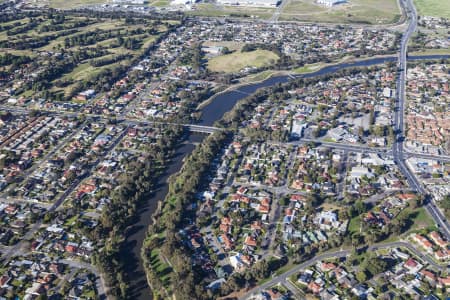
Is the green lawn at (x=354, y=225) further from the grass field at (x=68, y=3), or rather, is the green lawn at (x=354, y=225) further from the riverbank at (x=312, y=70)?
the grass field at (x=68, y=3)

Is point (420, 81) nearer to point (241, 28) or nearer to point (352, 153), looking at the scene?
point (352, 153)

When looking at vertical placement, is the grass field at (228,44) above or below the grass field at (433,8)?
below

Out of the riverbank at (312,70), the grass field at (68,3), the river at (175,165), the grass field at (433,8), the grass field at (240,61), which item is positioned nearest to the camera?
the river at (175,165)

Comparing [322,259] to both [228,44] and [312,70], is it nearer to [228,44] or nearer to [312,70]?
[312,70]

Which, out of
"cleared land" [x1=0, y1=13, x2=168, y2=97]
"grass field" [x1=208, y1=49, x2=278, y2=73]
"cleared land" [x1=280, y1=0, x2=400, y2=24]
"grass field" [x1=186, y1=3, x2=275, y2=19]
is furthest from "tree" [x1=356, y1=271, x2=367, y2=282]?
"grass field" [x1=186, y1=3, x2=275, y2=19]

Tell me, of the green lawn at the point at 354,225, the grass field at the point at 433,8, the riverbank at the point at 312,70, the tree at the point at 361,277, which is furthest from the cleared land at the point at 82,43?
the grass field at the point at 433,8

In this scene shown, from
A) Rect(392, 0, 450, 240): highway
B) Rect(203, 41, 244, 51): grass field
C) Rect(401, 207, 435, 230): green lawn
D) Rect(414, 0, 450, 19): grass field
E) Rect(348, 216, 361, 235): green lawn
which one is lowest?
Rect(348, 216, 361, 235): green lawn

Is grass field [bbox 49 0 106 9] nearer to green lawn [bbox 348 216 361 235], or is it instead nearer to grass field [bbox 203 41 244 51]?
grass field [bbox 203 41 244 51]

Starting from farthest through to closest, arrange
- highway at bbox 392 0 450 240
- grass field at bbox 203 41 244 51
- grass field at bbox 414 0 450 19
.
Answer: grass field at bbox 414 0 450 19 < grass field at bbox 203 41 244 51 < highway at bbox 392 0 450 240
